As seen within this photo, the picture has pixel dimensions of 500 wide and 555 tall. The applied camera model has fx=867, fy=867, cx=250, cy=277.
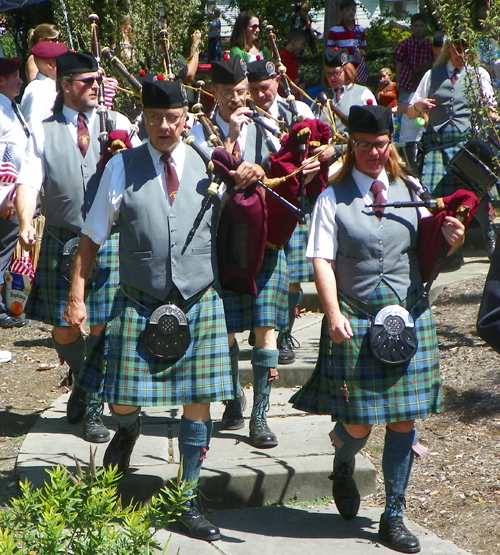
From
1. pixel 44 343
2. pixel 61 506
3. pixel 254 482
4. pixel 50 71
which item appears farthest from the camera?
pixel 44 343

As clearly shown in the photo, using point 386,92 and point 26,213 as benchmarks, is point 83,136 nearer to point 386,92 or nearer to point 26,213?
point 26,213

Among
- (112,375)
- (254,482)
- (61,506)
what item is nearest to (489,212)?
(254,482)

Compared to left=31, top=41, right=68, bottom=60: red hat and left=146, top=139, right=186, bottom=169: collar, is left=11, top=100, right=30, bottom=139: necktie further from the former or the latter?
left=146, top=139, right=186, bottom=169: collar

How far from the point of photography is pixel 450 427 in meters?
4.70

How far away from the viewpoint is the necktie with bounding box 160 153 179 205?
3486mm

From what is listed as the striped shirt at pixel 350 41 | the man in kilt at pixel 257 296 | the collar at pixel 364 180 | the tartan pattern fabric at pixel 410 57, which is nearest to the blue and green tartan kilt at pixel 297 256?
the man in kilt at pixel 257 296

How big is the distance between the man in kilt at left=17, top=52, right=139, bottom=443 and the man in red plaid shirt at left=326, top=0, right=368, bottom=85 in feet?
16.3

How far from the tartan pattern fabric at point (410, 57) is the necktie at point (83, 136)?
24.6 ft

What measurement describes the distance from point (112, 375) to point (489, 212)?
4.42 meters

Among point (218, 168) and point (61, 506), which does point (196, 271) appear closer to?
point (218, 168)

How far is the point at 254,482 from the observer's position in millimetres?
3932

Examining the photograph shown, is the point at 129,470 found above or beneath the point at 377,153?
beneath

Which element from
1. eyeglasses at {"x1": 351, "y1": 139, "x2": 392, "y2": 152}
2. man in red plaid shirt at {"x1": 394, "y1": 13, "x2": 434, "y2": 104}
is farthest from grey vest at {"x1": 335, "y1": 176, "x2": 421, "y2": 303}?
man in red plaid shirt at {"x1": 394, "y1": 13, "x2": 434, "y2": 104}

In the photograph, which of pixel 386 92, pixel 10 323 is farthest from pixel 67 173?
pixel 386 92
